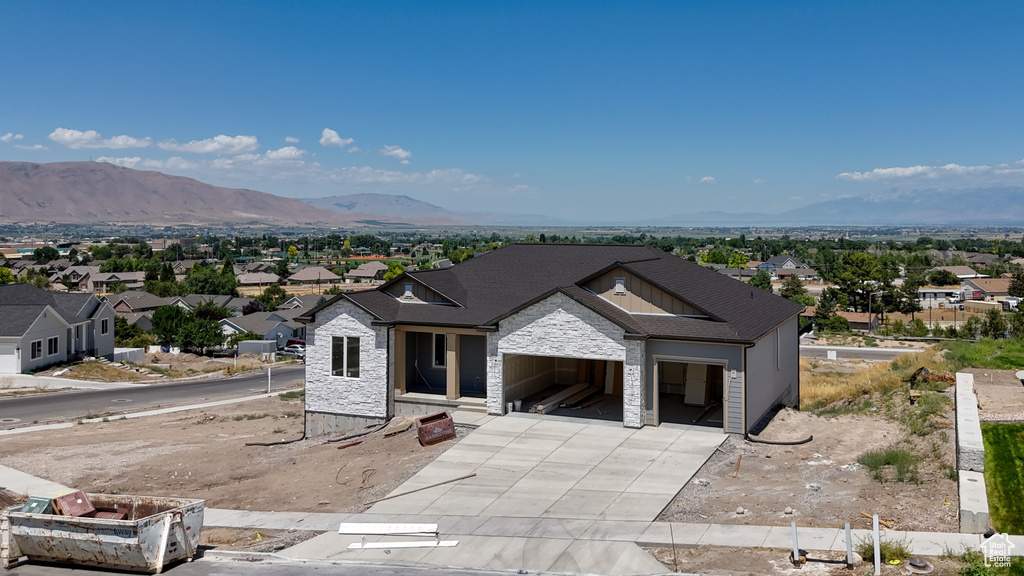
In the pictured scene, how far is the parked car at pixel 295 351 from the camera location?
217ft

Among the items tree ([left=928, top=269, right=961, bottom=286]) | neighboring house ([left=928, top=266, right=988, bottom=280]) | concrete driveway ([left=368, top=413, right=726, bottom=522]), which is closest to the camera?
concrete driveway ([left=368, top=413, right=726, bottom=522])

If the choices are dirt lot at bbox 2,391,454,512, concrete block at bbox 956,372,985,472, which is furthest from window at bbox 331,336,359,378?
concrete block at bbox 956,372,985,472

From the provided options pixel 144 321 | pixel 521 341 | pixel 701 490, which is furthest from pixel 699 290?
pixel 144 321

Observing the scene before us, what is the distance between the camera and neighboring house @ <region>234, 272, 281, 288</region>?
142500 mm

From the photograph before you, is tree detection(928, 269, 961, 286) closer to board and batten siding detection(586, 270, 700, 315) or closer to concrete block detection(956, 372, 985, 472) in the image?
concrete block detection(956, 372, 985, 472)

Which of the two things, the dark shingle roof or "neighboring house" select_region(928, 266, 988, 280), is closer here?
the dark shingle roof

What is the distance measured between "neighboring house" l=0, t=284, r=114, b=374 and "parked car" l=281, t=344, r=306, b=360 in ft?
44.3

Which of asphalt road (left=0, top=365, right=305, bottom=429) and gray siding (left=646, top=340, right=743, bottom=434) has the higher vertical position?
gray siding (left=646, top=340, right=743, bottom=434)

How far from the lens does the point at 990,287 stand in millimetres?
123062

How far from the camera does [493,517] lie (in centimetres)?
1702

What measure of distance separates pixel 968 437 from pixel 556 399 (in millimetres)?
12122

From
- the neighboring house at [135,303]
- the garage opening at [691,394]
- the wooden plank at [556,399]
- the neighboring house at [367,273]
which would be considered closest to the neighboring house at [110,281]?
the neighboring house at [135,303]

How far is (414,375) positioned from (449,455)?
696 cm

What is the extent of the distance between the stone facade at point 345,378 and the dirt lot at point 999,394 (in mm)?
17519
